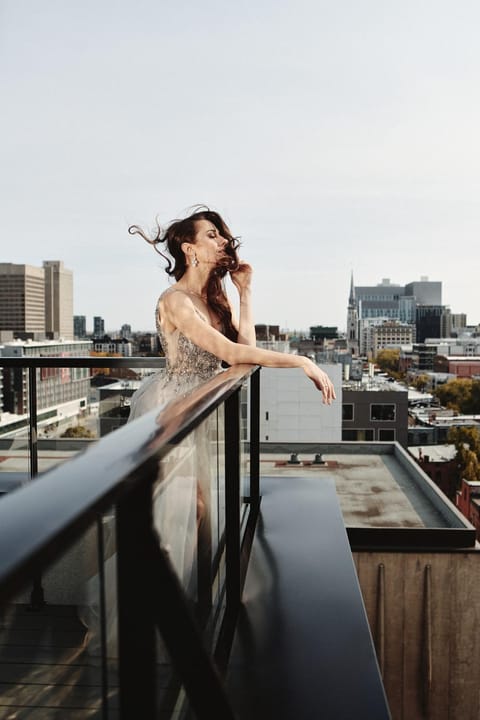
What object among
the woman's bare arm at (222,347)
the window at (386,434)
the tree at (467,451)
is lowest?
the tree at (467,451)

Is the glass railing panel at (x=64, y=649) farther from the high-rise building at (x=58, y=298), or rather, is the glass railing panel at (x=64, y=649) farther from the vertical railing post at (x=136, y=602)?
the high-rise building at (x=58, y=298)

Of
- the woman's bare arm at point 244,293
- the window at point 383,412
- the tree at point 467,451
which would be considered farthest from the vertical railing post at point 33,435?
the window at point 383,412

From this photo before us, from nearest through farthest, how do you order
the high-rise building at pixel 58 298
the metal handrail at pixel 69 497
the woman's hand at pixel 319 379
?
the metal handrail at pixel 69 497 < the woman's hand at pixel 319 379 < the high-rise building at pixel 58 298

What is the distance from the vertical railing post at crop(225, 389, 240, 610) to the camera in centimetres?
185

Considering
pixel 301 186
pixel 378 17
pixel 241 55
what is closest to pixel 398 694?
pixel 378 17

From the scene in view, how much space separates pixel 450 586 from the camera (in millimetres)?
6070

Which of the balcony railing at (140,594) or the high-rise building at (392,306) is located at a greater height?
the high-rise building at (392,306)

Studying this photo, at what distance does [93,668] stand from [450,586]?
19.8ft

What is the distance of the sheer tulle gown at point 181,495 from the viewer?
27.6 inches

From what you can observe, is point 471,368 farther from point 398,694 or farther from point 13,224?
point 398,694

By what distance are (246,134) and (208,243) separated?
37448 millimetres

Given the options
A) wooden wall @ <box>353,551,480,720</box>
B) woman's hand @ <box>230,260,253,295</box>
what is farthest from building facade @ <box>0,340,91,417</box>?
wooden wall @ <box>353,551,480,720</box>

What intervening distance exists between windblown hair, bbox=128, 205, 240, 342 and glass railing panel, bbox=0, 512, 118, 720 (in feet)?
6.80

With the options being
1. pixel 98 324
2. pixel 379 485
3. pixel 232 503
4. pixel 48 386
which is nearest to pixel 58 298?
pixel 98 324
